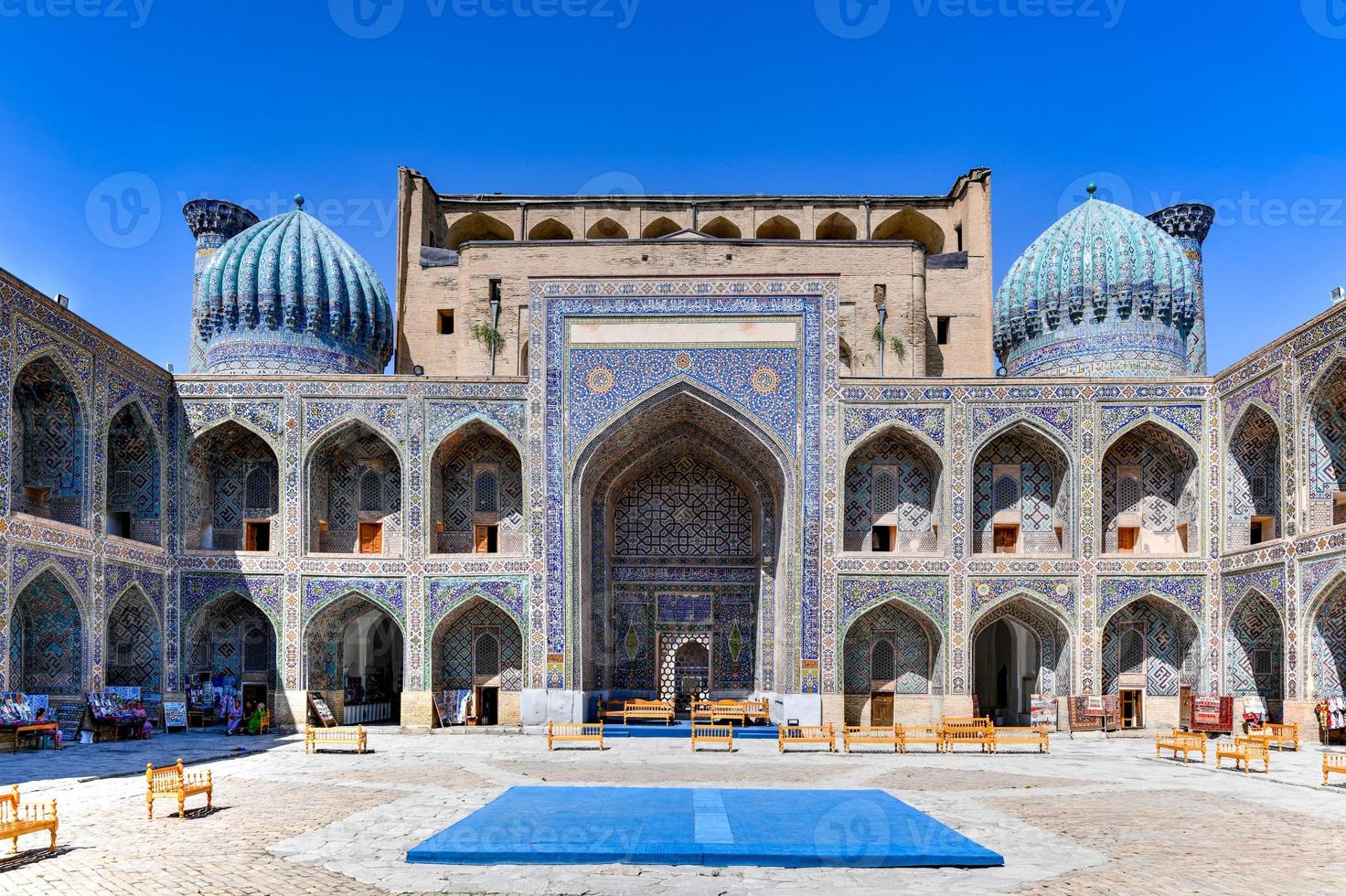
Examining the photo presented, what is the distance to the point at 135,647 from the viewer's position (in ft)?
68.9

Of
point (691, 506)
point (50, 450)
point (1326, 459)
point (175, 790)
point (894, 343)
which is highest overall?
point (894, 343)

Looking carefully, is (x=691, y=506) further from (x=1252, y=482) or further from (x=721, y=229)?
(x=1252, y=482)

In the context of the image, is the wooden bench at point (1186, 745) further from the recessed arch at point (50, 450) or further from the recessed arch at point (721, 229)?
the recessed arch at point (50, 450)

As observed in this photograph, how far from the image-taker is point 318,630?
72.5ft

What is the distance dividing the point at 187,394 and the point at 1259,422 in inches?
731

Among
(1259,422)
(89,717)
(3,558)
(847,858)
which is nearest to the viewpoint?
(847,858)

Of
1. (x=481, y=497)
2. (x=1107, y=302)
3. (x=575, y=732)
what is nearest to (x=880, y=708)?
(x=575, y=732)

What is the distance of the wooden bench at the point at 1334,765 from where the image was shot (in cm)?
1333

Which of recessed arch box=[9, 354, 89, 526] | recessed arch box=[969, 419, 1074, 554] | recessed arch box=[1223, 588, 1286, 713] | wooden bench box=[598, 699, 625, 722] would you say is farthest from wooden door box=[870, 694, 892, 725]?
recessed arch box=[9, 354, 89, 526]

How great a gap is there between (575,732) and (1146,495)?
1111 centimetres

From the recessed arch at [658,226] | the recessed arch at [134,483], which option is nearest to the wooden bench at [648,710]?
the recessed arch at [134,483]

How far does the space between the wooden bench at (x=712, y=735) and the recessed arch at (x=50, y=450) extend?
998 centimetres

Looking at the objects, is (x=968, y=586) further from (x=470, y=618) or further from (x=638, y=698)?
(x=470, y=618)

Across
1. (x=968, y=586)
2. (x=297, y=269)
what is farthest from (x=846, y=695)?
(x=297, y=269)
